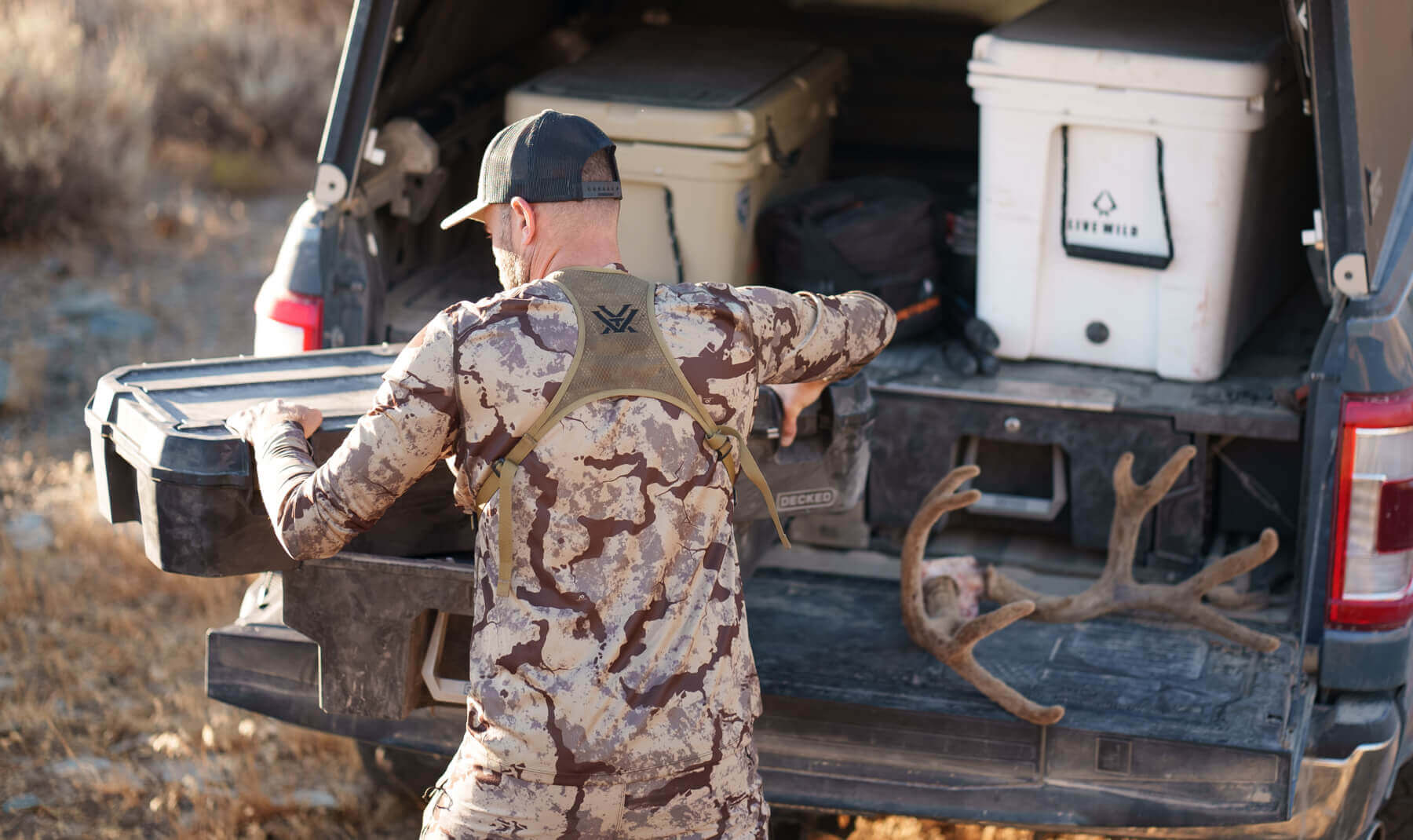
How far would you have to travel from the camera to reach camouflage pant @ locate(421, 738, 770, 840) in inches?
97.1

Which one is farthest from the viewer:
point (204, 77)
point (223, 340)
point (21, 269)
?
point (204, 77)

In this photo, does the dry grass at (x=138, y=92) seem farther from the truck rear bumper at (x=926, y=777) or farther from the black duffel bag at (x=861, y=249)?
the truck rear bumper at (x=926, y=777)

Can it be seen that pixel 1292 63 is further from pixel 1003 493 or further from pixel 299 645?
pixel 299 645

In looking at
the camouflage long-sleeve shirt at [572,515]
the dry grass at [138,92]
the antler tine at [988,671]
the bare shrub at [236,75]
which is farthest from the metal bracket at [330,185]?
the bare shrub at [236,75]

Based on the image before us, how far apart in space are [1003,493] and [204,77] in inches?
362

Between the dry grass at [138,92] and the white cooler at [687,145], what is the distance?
18.4 ft

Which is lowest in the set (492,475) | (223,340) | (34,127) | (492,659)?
(223,340)

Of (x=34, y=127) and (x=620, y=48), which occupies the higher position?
(x=620, y=48)

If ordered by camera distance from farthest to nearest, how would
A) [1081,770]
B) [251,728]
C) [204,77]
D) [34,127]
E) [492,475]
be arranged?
[204,77] < [34,127] < [251,728] < [1081,770] < [492,475]

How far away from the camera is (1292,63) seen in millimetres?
4164

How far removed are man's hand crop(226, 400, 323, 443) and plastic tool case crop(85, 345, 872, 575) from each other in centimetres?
2

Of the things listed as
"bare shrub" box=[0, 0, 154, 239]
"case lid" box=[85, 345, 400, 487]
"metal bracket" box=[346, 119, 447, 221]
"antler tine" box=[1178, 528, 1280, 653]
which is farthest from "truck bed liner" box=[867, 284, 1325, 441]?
"bare shrub" box=[0, 0, 154, 239]

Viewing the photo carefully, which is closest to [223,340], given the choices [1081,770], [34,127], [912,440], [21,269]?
[21,269]

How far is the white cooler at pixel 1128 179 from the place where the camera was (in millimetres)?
3924
